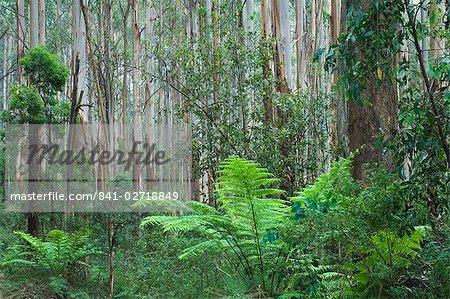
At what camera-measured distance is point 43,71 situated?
29.8ft

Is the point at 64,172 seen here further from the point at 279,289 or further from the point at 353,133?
the point at 279,289

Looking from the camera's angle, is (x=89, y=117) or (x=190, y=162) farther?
(x=89, y=117)

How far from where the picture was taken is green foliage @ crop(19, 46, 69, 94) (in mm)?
9016

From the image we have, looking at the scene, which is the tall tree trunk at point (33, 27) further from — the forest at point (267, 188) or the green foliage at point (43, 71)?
the green foliage at point (43, 71)

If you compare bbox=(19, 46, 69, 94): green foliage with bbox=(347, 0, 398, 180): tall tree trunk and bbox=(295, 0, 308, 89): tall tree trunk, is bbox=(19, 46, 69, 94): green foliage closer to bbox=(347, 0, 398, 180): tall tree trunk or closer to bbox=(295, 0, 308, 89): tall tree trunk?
bbox=(347, 0, 398, 180): tall tree trunk

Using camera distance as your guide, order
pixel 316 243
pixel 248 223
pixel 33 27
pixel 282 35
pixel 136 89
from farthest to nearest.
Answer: pixel 136 89 < pixel 33 27 < pixel 282 35 < pixel 248 223 < pixel 316 243

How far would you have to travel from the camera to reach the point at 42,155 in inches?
362

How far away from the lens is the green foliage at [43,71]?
902 centimetres

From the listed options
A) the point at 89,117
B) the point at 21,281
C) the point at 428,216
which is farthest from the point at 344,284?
the point at 89,117

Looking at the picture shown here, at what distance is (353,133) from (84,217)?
4.33 meters

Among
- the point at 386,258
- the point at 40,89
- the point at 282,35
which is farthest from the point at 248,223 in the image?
the point at 282,35

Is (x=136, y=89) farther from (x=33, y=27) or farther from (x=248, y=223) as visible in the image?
(x=248, y=223)

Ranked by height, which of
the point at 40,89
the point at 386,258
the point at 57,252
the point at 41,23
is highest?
the point at 41,23

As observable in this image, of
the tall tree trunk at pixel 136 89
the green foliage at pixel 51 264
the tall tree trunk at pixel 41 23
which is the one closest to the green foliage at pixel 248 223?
the green foliage at pixel 51 264
